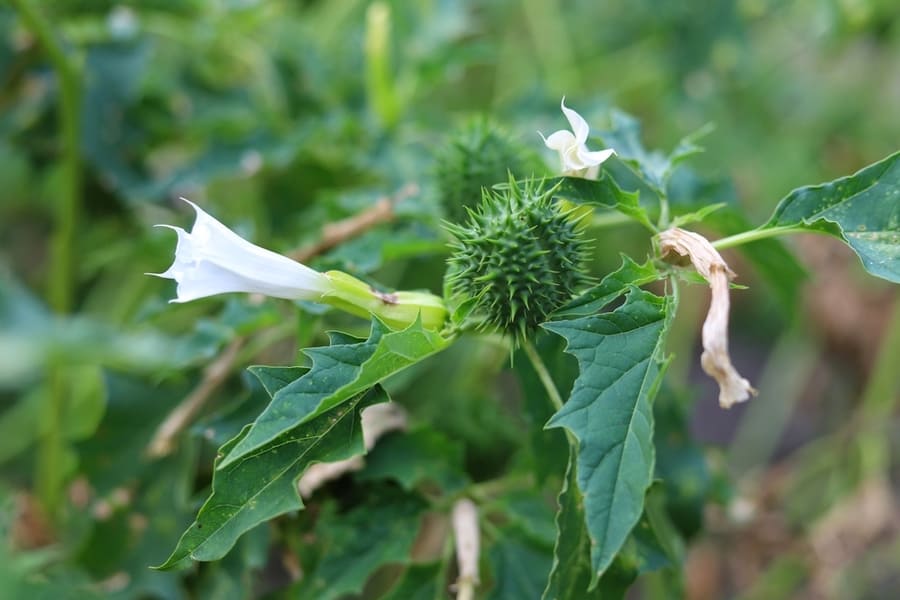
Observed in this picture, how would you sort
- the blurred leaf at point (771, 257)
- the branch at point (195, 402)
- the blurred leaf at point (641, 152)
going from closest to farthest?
the blurred leaf at point (641, 152)
the blurred leaf at point (771, 257)
the branch at point (195, 402)

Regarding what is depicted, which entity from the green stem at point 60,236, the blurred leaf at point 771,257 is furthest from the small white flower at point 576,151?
the green stem at point 60,236

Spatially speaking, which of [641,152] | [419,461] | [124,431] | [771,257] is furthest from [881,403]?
[124,431]

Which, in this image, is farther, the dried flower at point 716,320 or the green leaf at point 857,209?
the green leaf at point 857,209

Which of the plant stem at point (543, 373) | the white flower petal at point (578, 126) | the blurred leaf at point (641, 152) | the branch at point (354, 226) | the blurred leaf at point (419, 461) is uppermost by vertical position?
the white flower petal at point (578, 126)

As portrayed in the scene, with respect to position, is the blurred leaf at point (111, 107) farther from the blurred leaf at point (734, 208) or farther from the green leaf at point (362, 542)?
the blurred leaf at point (734, 208)

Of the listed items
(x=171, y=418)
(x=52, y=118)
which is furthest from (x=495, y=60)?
(x=171, y=418)

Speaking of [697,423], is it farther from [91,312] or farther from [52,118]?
[52,118]
